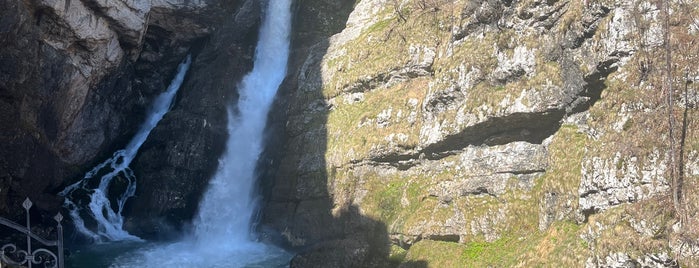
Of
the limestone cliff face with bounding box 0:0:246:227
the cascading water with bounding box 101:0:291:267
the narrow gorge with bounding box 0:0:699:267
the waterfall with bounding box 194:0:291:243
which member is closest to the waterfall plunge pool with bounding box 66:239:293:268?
the cascading water with bounding box 101:0:291:267

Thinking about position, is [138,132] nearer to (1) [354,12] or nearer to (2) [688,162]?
(1) [354,12]

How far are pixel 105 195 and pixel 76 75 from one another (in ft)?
23.7

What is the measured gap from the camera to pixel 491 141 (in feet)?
76.3

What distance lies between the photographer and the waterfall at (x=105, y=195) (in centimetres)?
3122

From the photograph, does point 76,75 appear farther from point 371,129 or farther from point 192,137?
point 371,129

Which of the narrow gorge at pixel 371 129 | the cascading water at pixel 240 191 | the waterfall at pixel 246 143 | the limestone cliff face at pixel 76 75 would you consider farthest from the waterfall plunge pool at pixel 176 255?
the limestone cliff face at pixel 76 75

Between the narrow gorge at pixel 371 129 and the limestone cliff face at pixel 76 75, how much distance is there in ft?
0.33

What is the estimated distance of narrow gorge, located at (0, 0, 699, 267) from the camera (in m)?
18.4

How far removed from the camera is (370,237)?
25297mm

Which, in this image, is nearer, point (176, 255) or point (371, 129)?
point (371, 129)

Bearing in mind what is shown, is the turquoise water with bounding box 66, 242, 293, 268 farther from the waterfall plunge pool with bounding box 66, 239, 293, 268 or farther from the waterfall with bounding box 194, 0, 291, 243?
the waterfall with bounding box 194, 0, 291, 243

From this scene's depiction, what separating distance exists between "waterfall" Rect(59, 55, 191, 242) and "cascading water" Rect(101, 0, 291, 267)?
375 cm

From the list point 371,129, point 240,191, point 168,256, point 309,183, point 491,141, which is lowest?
point 168,256

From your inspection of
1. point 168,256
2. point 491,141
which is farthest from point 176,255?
point 491,141
